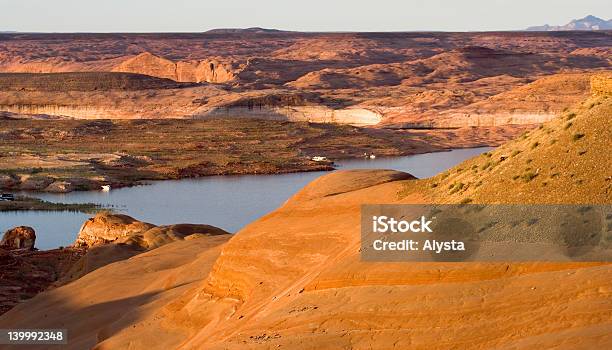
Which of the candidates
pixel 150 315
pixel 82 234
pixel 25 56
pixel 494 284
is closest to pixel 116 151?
pixel 82 234

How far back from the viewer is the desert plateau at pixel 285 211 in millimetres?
11828

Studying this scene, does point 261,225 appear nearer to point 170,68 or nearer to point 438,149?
point 438,149

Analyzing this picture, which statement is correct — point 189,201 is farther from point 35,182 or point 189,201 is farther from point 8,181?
point 8,181

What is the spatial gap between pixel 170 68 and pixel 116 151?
49.8 metres

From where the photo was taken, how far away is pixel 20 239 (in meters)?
29.6

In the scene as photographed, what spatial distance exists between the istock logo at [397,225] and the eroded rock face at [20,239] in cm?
1712

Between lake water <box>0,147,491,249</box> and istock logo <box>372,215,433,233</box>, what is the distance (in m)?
18.8

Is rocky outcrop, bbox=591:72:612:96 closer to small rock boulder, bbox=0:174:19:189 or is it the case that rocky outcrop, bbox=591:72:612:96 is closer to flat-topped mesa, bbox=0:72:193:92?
small rock boulder, bbox=0:174:19:189

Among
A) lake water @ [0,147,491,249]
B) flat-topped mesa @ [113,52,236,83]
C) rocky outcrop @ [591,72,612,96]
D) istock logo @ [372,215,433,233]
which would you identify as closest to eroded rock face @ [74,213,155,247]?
lake water @ [0,147,491,249]

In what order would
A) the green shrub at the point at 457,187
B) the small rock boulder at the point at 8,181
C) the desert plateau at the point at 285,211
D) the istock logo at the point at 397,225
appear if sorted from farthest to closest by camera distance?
the small rock boulder at the point at 8,181, the green shrub at the point at 457,187, the istock logo at the point at 397,225, the desert plateau at the point at 285,211

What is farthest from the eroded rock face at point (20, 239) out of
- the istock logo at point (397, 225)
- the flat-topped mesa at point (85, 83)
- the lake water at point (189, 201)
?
the flat-topped mesa at point (85, 83)

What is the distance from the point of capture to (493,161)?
14.9 metres
